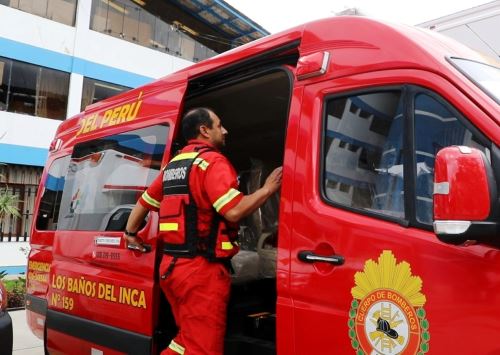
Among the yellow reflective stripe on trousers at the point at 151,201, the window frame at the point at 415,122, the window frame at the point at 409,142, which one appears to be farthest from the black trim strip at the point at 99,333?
the window frame at the point at 415,122

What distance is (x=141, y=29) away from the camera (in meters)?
15.5

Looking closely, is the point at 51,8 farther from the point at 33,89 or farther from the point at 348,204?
the point at 348,204

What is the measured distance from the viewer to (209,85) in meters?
2.95

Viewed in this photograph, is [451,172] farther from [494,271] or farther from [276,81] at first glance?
[276,81]

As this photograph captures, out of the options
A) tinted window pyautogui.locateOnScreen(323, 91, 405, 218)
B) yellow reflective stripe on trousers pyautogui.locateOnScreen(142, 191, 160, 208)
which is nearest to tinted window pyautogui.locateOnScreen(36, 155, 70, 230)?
yellow reflective stripe on trousers pyautogui.locateOnScreen(142, 191, 160, 208)

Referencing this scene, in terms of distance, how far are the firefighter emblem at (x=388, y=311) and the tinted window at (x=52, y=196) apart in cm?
337

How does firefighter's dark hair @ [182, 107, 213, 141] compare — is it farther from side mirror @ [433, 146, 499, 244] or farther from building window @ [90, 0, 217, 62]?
building window @ [90, 0, 217, 62]

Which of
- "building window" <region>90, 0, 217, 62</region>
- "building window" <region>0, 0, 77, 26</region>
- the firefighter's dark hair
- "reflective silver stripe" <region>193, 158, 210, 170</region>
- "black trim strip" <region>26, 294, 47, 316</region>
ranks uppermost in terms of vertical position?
"building window" <region>90, 0, 217, 62</region>

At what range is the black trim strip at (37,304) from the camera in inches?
161

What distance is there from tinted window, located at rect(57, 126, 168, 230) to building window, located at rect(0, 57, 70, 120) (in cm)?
984

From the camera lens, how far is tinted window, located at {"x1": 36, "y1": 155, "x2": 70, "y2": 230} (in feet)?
14.7

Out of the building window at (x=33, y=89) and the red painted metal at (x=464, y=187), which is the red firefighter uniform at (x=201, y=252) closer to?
the red painted metal at (x=464, y=187)

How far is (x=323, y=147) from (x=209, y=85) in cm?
113

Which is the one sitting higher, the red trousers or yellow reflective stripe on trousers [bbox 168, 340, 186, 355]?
the red trousers
